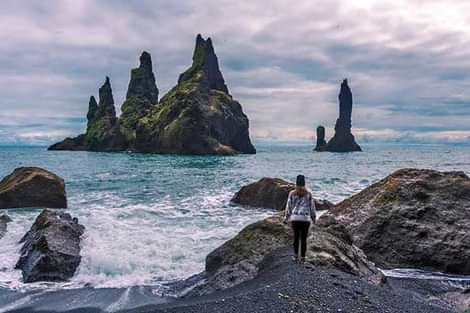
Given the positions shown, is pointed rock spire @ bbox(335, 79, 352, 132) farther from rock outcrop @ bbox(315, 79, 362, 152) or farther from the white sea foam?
the white sea foam

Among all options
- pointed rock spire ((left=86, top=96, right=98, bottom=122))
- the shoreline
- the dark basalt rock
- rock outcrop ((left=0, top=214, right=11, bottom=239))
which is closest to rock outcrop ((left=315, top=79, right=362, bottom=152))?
the dark basalt rock

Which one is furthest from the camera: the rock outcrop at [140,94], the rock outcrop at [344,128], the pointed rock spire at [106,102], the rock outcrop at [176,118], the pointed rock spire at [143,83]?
the rock outcrop at [344,128]

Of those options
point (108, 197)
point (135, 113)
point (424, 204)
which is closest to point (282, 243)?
point (424, 204)

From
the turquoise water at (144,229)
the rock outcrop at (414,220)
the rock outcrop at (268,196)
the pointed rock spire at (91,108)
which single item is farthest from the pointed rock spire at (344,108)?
the rock outcrop at (414,220)

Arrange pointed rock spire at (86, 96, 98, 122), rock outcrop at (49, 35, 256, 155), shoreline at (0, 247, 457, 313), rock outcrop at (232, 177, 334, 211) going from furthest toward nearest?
pointed rock spire at (86, 96, 98, 122) → rock outcrop at (49, 35, 256, 155) → rock outcrop at (232, 177, 334, 211) → shoreline at (0, 247, 457, 313)

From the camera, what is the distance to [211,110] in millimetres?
139750

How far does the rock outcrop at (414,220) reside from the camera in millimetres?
14391

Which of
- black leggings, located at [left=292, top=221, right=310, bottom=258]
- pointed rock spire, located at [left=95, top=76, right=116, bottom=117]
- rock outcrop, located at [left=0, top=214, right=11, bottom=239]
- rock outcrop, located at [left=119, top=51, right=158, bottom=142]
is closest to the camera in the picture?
black leggings, located at [left=292, top=221, right=310, bottom=258]

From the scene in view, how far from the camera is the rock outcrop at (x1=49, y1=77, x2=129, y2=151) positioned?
152 m

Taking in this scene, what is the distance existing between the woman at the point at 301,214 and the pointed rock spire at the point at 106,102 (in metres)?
170

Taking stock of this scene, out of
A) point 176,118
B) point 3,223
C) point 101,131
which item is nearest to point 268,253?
point 3,223

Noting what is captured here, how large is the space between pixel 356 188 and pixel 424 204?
66.3ft

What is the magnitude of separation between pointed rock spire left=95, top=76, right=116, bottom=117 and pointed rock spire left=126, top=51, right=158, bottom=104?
7.67 m

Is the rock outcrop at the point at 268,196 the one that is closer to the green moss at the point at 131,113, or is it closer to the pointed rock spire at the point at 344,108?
the green moss at the point at 131,113
